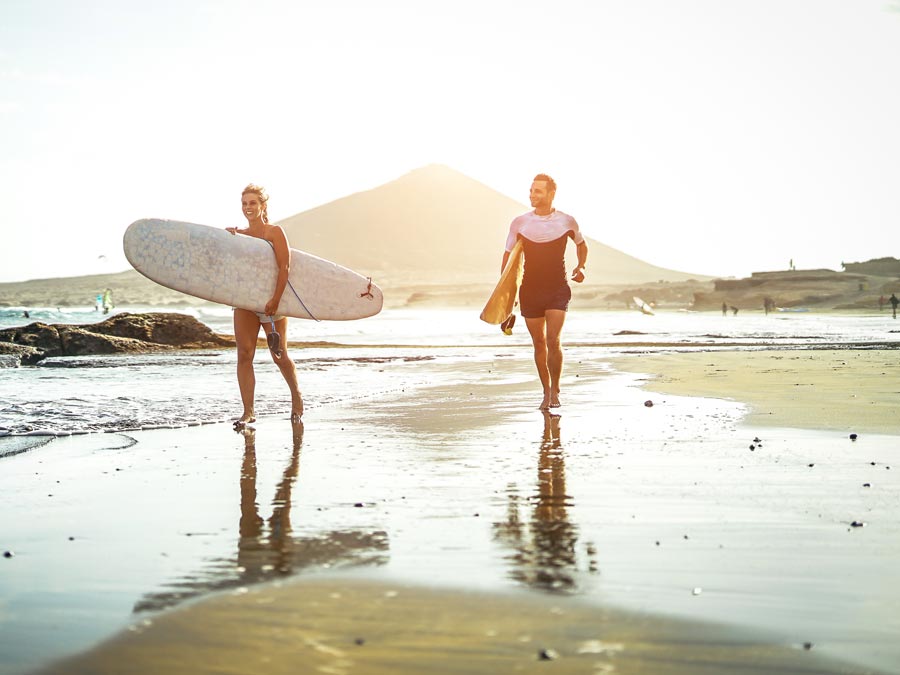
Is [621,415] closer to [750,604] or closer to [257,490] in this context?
[257,490]

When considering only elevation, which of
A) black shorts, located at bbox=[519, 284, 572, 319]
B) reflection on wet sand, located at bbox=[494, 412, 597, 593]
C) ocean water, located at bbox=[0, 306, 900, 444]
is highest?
black shorts, located at bbox=[519, 284, 572, 319]

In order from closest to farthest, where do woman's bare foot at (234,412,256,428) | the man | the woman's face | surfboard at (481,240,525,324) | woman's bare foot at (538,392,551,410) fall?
woman's bare foot at (234,412,256,428)
the woman's face
woman's bare foot at (538,392,551,410)
the man
surfboard at (481,240,525,324)

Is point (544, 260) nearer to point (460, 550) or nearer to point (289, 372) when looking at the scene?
point (289, 372)

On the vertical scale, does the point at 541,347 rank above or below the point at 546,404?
above

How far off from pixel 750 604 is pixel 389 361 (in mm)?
12132

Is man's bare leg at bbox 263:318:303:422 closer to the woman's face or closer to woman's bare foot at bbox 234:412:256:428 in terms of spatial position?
woman's bare foot at bbox 234:412:256:428

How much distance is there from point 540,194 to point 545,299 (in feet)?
2.98

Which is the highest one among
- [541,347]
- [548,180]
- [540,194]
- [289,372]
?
[548,180]

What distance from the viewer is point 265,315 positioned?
7.24 m

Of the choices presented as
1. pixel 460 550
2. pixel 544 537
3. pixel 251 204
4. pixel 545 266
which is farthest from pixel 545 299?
pixel 460 550

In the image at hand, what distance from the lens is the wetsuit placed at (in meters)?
7.96

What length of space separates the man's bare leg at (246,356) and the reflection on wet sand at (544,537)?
288cm

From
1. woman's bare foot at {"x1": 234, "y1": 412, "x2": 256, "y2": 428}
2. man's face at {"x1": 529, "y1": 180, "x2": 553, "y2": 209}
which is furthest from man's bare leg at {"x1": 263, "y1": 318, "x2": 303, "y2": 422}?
man's face at {"x1": 529, "y1": 180, "x2": 553, "y2": 209}

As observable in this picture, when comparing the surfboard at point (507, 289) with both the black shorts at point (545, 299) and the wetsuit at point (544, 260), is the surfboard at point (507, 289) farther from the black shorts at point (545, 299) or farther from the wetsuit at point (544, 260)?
the black shorts at point (545, 299)
